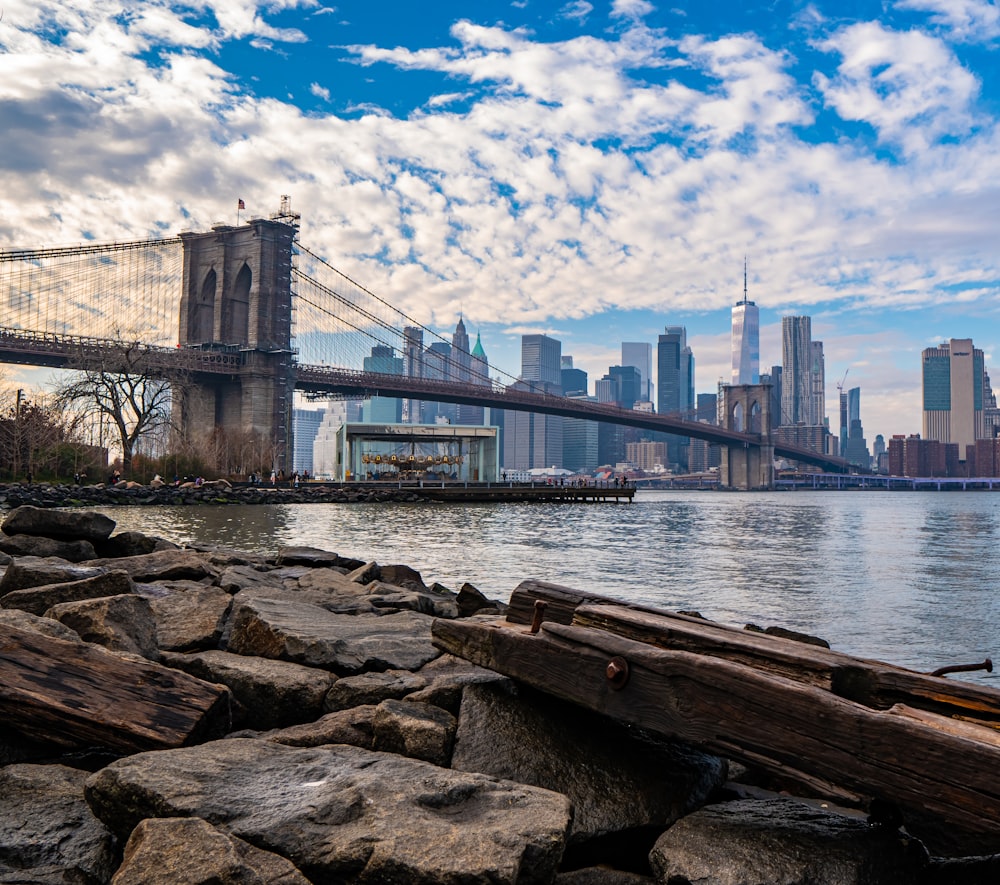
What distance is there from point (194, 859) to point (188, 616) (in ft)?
9.22

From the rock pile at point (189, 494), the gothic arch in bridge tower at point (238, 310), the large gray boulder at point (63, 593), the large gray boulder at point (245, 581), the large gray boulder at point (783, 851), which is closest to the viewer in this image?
the large gray boulder at point (783, 851)

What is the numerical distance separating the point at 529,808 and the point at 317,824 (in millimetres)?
Answer: 640

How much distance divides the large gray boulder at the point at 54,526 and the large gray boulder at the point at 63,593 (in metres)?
3.52

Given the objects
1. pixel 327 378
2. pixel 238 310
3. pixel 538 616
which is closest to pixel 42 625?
pixel 538 616

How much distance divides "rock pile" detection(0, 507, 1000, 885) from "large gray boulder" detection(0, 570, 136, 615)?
54 cm

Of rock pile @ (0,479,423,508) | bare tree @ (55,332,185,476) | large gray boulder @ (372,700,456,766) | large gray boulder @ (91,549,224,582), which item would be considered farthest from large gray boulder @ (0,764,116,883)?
bare tree @ (55,332,185,476)

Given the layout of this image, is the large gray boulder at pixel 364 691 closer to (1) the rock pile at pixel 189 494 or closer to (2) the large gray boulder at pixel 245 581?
(2) the large gray boulder at pixel 245 581

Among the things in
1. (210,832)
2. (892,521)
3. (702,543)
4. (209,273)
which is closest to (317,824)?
(210,832)

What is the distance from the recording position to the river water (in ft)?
34.8

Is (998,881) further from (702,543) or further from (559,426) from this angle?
(559,426)

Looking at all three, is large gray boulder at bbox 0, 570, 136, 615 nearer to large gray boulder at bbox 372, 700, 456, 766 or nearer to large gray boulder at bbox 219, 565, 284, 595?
large gray boulder at bbox 219, 565, 284, 595

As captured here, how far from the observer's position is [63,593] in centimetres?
437

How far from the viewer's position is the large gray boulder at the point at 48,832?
2.30 meters

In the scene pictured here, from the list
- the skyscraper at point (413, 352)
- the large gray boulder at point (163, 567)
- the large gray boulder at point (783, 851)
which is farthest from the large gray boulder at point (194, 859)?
the skyscraper at point (413, 352)
